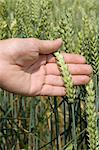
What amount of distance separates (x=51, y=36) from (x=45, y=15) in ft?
0.21

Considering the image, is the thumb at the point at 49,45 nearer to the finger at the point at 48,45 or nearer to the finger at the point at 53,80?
the finger at the point at 48,45

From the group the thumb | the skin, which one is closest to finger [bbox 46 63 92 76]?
the skin

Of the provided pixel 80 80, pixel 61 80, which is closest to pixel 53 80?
pixel 61 80

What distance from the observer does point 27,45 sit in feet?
4.09

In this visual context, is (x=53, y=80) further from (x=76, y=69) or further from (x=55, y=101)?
(x=55, y=101)

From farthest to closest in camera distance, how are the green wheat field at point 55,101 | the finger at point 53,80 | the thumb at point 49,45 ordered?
the finger at point 53,80 < the thumb at point 49,45 < the green wheat field at point 55,101

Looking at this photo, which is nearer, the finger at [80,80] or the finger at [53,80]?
the finger at [80,80]

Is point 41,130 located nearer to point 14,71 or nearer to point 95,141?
point 14,71

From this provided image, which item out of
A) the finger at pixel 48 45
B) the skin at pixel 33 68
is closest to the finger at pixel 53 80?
the skin at pixel 33 68

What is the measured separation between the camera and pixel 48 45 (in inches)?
48.0

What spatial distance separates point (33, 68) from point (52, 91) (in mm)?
130

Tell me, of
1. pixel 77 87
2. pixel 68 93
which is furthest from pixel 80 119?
pixel 68 93

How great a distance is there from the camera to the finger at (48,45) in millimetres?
1207

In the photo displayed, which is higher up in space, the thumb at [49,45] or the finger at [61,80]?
the thumb at [49,45]
